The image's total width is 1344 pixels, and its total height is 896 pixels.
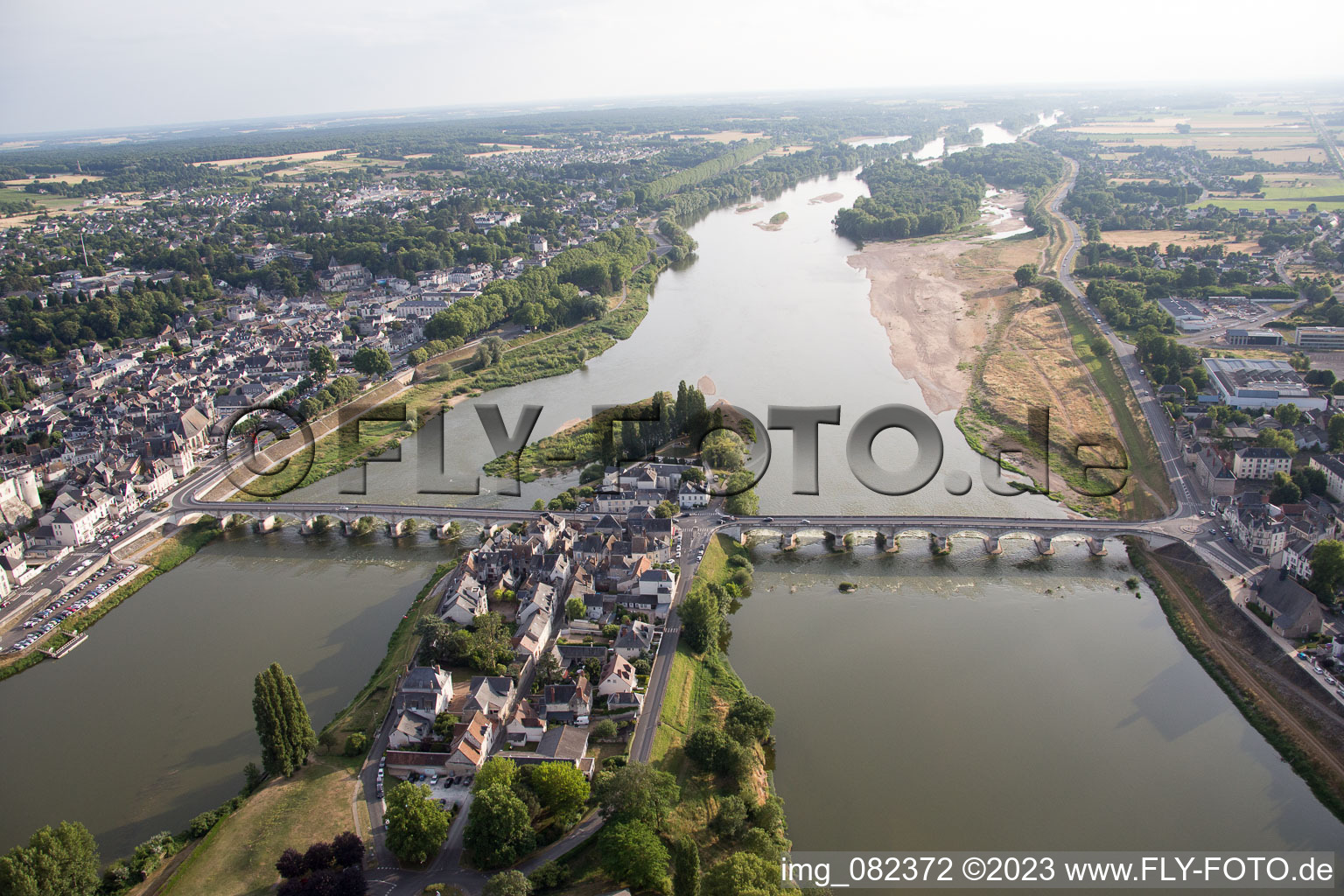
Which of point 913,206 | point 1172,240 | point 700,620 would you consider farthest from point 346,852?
point 913,206

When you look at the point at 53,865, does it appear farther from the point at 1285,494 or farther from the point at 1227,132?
the point at 1227,132

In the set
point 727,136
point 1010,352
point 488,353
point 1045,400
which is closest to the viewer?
point 1045,400

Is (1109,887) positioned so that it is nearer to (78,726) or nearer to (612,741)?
(612,741)

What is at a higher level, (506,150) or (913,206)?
(506,150)

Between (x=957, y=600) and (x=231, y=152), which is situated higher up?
(x=231, y=152)

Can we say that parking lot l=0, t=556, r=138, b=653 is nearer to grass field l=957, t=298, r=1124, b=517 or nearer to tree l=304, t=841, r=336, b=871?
tree l=304, t=841, r=336, b=871

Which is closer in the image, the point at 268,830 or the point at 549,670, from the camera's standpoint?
the point at 268,830

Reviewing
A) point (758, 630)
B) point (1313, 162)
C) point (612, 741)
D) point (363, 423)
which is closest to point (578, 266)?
point (363, 423)
